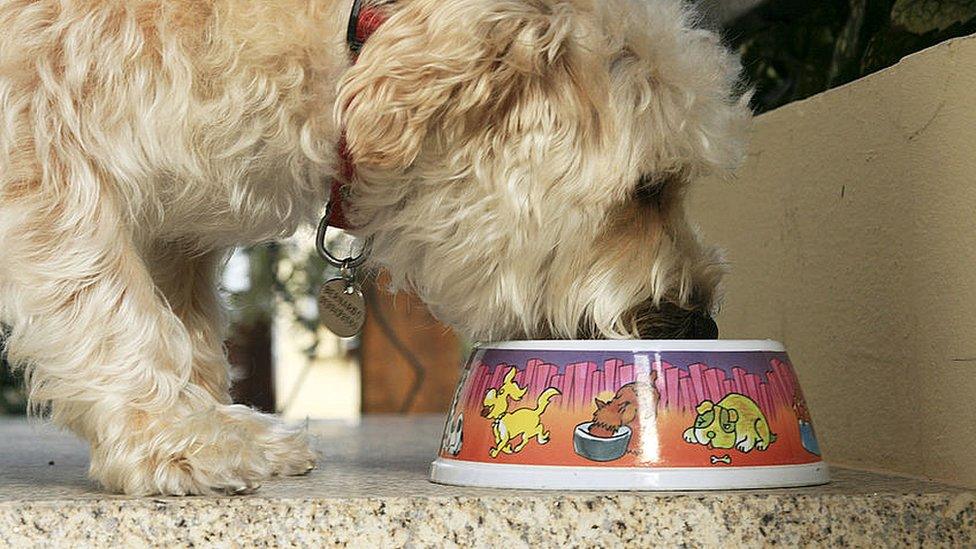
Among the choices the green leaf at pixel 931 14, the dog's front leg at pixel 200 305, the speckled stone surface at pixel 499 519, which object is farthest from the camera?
the dog's front leg at pixel 200 305

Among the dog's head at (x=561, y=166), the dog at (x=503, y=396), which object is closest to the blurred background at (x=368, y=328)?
the dog's head at (x=561, y=166)

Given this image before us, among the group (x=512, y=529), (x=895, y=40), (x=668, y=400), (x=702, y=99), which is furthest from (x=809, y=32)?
(x=512, y=529)

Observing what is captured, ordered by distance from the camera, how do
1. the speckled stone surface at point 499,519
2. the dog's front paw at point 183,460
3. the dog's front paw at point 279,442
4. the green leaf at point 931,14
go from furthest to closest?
Result: the green leaf at point 931,14, the dog's front paw at point 279,442, the dog's front paw at point 183,460, the speckled stone surface at point 499,519

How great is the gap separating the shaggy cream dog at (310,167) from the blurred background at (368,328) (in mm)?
841

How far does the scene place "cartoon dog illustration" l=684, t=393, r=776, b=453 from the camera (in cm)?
191

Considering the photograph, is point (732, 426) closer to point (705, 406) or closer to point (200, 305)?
point (705, 406)

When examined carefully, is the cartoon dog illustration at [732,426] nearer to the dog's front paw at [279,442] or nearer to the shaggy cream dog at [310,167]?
the shaggy cream dog at [310,167]

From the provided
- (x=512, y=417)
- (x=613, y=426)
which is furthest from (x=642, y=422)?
(x=512, y=417)

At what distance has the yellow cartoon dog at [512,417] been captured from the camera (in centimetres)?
194

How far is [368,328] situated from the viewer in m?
5.30

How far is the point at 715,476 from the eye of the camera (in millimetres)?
1896

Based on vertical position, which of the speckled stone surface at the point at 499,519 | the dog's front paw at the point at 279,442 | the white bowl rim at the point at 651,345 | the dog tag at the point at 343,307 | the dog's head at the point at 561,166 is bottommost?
the speckled stone surface at the point at 499,519

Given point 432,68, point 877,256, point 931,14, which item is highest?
point 931,14

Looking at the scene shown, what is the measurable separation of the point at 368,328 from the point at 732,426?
347 cm
